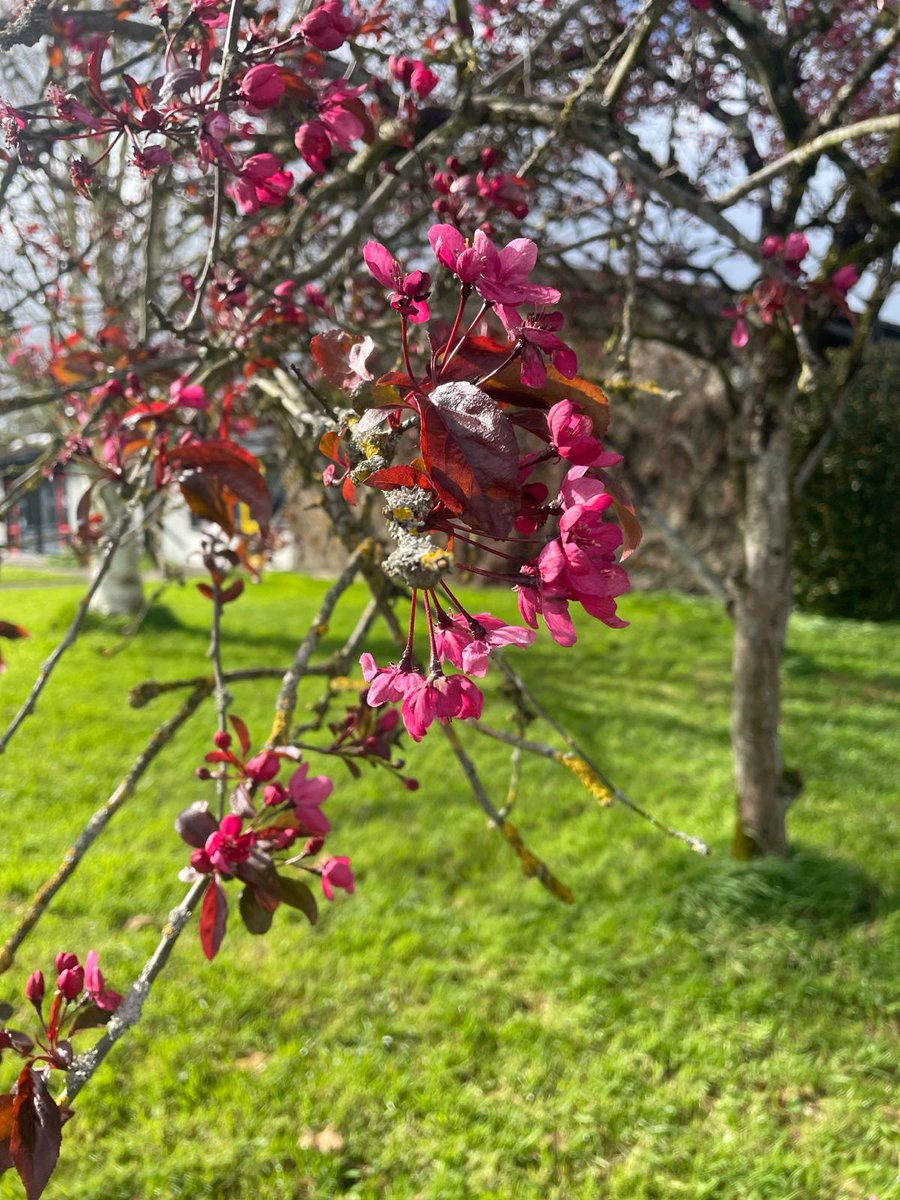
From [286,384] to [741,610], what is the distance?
192 cm

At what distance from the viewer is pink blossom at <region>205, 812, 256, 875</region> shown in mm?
908

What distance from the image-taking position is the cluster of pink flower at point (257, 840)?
0.91 m

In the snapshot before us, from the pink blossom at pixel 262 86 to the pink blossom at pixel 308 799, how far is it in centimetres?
73

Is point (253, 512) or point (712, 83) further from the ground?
point (712, 83)

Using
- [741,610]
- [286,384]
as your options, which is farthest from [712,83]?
[286,384]

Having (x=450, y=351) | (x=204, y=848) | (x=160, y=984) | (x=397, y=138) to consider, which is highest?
(x=397, y=138)

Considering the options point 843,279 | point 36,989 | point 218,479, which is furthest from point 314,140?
point 843,279

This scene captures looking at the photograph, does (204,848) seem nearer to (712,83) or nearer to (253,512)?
(253,512)

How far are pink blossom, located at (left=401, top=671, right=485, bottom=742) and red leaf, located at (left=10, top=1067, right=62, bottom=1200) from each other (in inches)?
21.9

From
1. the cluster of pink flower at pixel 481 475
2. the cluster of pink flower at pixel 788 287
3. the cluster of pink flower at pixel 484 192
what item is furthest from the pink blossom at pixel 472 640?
the cluster of pink flower at pixel 788 287

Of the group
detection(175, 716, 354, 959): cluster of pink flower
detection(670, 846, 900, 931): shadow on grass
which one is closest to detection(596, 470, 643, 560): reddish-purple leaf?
detection(175, 716, 354, 959): cluster of pink flower

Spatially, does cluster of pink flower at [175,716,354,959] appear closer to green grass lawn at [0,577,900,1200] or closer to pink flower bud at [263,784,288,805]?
pink flower bud at [263,784,288,805]

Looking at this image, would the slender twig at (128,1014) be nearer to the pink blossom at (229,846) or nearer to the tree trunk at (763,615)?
the pink blossom at (229,846)

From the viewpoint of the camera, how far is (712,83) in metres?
3.34
